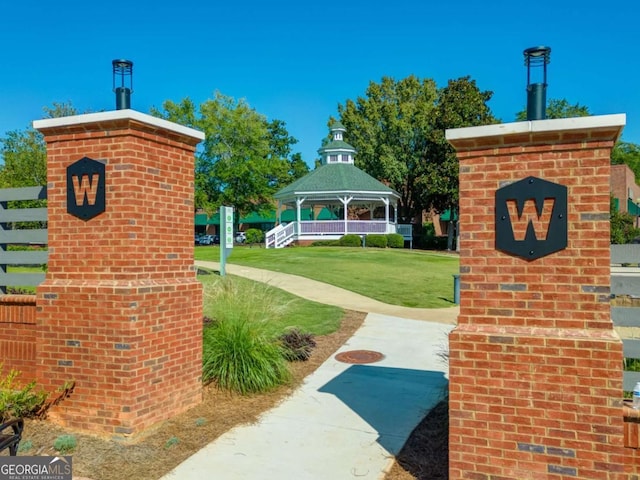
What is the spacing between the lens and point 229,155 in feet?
145

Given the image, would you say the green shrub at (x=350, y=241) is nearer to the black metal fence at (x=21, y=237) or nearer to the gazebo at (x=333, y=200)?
the gazebo at (x=333, y=200)

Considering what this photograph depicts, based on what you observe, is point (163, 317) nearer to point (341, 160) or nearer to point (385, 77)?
point (341, 160)

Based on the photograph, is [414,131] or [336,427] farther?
[414,131]

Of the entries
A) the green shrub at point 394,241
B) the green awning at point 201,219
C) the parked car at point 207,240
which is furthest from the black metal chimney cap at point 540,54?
the green awning at point 201,219

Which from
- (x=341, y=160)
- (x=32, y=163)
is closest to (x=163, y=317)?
(x=32, y=163)

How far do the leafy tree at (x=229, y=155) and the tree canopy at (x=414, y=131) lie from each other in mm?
8319

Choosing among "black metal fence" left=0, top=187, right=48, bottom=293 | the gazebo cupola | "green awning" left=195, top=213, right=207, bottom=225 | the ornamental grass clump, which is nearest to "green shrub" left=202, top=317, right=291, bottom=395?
the ornamental grass clump

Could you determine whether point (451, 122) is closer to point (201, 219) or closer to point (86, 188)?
point (86, 188)

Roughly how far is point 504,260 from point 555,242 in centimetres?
37

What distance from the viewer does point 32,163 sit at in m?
16.9

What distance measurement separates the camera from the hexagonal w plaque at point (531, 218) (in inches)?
146

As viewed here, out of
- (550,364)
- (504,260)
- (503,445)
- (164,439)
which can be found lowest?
(164,439)

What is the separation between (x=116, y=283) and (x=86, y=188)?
1022 mm

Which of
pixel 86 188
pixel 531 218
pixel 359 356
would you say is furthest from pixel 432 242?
pixel 531 218
